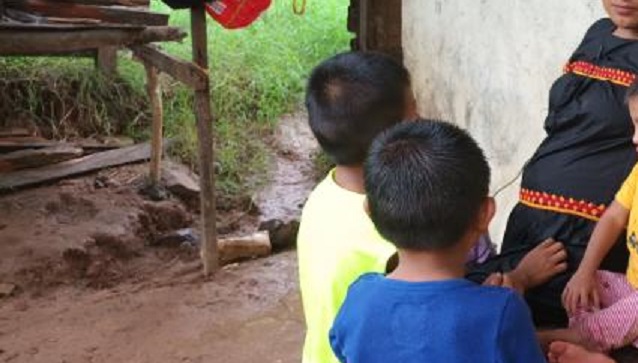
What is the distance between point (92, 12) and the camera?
16.3ft

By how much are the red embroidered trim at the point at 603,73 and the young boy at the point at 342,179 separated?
0.52 m

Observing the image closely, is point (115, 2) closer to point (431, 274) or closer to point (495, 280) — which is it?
point (495, 280)

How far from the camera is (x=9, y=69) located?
658 centimetres

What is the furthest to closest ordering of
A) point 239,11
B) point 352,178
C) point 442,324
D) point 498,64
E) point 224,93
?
point 224,93
point 239,11
point 498,64
point 352,178
point 442,324

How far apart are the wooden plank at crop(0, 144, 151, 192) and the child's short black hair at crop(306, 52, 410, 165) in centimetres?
468

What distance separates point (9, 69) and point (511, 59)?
4504 mm

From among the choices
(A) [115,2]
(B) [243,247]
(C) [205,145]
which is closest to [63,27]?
(A) [115,2]

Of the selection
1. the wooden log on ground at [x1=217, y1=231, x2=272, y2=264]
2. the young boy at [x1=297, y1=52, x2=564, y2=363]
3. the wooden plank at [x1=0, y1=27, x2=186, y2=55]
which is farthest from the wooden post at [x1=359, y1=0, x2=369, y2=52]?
the young boy at [x1=297, y1=52, x2=564, y2=363]

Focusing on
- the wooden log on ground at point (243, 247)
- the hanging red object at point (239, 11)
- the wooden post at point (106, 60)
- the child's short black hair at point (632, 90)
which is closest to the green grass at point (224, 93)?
the wooden post at point (106, 60)

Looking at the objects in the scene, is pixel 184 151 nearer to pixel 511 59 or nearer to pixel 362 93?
pixel 511 59

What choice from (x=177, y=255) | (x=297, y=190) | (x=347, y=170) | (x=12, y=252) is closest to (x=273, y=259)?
(x=177, y=255)

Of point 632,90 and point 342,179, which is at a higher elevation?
point 632,90

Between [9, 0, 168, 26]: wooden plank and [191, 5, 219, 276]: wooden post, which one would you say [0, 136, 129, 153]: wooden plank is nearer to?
[9, 0, 168, 26]: wooden plank

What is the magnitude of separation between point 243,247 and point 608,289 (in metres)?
3.60
